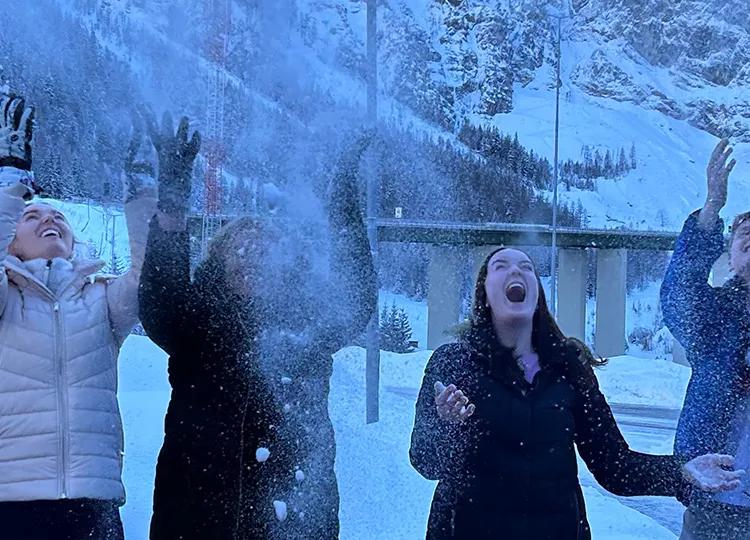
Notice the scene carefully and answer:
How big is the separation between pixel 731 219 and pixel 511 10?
3.21 feet

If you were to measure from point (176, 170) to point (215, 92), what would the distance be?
65cm

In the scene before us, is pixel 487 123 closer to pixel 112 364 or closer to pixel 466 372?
pixel 466 372

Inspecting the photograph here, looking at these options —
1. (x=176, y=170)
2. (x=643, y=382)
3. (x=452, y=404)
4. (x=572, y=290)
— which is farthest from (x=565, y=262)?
(x=643, y=382)

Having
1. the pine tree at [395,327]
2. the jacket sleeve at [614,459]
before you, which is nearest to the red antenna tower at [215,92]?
the jacket sleeve at [614,459]

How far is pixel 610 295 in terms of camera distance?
236cm

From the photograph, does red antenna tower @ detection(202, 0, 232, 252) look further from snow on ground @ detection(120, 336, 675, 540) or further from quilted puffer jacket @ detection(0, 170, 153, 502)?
snow on ground @ detection(120, 336, 675, 540)

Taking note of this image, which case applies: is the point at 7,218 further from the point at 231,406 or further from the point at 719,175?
the point at 719,175

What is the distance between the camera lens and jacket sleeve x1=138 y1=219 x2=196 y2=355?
1254 millimetres

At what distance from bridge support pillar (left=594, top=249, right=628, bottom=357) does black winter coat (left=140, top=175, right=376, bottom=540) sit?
4.03 feet

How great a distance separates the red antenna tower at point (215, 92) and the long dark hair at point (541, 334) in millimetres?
632

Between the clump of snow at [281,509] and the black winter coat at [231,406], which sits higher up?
the black winter coat at [231,406]

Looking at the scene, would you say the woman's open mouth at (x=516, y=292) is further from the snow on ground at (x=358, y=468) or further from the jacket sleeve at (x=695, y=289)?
the snow on ground at (x=358, y=468)

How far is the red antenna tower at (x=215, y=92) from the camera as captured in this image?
1726mm

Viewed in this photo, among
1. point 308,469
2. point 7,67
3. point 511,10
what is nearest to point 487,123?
point 511,10
